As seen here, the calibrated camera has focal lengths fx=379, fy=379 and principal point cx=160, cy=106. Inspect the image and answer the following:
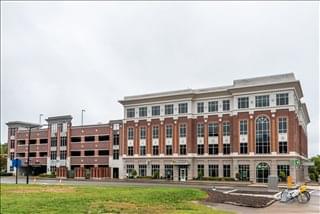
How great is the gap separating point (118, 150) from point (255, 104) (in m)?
29.4

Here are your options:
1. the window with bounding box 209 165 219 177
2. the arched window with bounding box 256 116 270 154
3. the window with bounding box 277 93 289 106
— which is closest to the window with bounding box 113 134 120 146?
the window with bounding box 209 165 219 177

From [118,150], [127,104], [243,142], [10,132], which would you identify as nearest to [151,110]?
[127,104]

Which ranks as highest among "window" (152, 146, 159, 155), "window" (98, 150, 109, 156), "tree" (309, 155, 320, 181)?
"window" (152, 146, 159, 155)

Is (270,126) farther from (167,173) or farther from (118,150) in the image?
(118,150)

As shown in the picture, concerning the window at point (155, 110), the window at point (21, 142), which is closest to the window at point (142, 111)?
the window at point (155, 110)

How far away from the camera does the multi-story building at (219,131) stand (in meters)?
55.3

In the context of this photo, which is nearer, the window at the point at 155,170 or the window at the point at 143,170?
the window at the point at 155,170

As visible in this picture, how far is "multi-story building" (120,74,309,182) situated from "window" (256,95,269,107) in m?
0.03

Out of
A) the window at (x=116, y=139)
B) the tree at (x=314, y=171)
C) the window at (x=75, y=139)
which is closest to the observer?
the tree at (x=314, y=171)

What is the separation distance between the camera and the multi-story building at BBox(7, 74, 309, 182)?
183ft

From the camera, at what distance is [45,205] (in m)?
18.4

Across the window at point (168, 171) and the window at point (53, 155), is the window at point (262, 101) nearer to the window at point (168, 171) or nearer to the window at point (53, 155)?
the window at point (168, 171)

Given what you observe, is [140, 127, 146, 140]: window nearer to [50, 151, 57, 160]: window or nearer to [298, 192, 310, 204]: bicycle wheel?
[50, 151, 57, 160]: window

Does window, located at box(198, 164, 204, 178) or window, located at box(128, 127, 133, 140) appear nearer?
window, located at box(198, 164, 204, 178)
